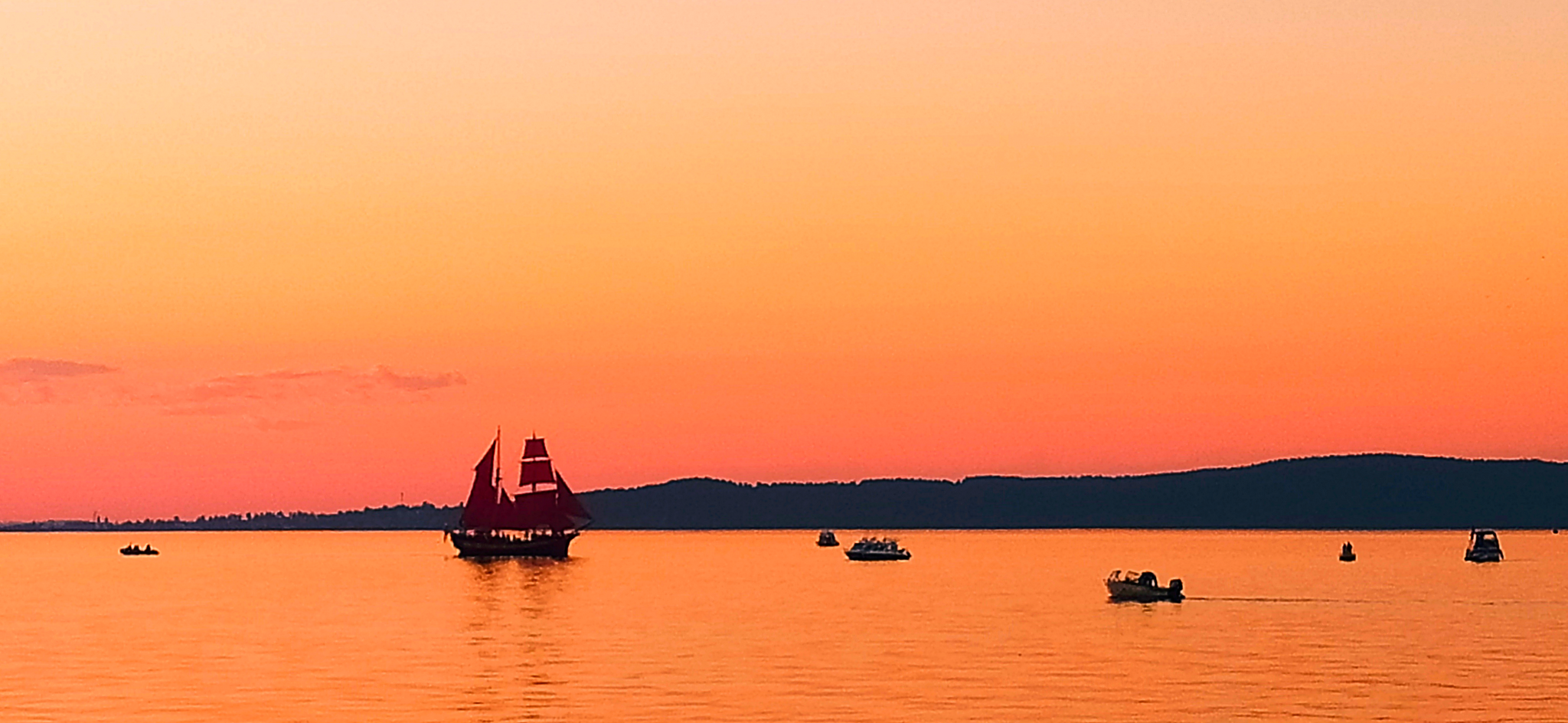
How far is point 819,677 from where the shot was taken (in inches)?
3509

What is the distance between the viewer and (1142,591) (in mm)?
150500

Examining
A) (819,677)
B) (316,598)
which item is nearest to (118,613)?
(316,598)

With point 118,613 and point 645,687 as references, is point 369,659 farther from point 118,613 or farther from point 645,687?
point 118,613

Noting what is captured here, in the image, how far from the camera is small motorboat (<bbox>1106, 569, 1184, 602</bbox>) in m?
150

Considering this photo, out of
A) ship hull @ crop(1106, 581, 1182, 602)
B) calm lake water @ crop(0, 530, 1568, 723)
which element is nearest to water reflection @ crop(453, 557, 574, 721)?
calm lake water @ crop(0, 530, 1568, 723)

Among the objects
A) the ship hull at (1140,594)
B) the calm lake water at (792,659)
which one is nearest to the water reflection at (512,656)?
the calm lake water at (792,659)

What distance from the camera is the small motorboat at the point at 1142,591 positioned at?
492 ft

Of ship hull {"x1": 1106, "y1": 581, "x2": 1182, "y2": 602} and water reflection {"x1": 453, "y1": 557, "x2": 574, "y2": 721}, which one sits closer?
water reflection {"x1": 453, "y1": 557, "x2": 574, "y2": 721}

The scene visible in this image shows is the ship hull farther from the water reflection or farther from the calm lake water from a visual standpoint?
the water reflection

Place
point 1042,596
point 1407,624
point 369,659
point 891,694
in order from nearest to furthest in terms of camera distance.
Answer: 1. point 891,694
2. point 369,659
3. point 1407,624
4. point 1042,596

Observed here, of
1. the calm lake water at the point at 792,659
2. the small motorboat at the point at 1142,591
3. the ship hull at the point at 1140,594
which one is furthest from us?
the small motorboat at the point at 1142,591

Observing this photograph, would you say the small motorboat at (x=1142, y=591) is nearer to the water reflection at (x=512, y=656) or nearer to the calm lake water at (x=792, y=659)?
the calm lake water at (x=792, y=659)

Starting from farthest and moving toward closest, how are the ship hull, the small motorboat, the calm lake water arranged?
the small motorboat → the ship hull → the calm lake water

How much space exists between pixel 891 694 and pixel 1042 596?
292 feet
